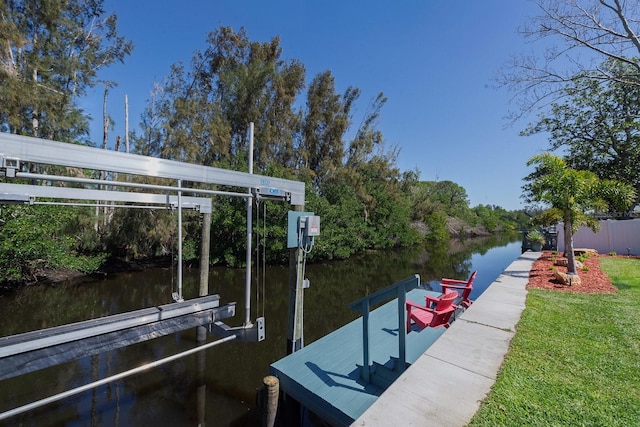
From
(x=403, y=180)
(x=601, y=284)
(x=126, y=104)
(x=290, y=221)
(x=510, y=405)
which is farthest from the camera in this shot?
(x=403, y=180)

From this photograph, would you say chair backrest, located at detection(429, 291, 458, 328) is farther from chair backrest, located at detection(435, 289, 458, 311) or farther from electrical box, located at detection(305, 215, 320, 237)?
electrical box, located at detection(305, 215, 320, 237)

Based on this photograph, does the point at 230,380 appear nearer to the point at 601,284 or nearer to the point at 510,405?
the point at 510,405

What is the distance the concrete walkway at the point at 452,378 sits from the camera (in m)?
2.28

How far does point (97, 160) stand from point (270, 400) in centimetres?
294

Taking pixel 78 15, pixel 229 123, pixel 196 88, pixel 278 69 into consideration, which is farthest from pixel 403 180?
pixel 78 15

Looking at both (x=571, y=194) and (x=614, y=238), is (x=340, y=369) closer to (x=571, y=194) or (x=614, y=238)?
(x=571, y=194)

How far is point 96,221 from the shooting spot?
12.9m

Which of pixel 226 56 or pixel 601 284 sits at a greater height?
pixel 226 56

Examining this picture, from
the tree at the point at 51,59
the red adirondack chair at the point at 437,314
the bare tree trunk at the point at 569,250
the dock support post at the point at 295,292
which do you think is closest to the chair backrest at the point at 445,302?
the red adirondack chair at the point at 437,314

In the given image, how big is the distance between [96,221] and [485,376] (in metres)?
15.3

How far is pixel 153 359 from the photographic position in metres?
5.59

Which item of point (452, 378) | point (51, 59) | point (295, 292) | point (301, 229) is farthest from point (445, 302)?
point (51, 59)

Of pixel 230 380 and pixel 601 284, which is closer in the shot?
pixel 230 380

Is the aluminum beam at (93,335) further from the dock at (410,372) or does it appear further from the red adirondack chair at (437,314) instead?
the red adirondack chair at (437,314)
